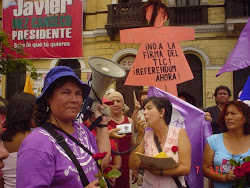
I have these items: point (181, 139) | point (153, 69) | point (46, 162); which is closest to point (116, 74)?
point (181, 139)

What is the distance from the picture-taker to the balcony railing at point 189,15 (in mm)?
11852

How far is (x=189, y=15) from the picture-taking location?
12047 mm

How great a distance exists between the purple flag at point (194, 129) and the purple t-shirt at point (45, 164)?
5.92 ft

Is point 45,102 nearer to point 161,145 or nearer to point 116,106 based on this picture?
point 161,145

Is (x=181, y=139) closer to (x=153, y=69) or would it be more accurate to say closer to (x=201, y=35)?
(x=153, y=69)

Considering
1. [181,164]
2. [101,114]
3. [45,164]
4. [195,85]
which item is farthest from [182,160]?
[195,85]

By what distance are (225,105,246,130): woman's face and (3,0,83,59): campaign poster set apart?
415 inches

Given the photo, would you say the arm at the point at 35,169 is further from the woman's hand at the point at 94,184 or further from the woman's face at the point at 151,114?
the woman's face at the point at 151,114

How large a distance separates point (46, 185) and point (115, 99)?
2.44 metres

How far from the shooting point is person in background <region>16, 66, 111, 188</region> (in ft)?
4.66

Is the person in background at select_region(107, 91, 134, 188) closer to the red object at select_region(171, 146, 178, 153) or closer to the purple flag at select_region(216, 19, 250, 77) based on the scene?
the red object at select_region(171, 146, 178, 153)

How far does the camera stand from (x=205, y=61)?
11742 millimetres

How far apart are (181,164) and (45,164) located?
1.40 metres

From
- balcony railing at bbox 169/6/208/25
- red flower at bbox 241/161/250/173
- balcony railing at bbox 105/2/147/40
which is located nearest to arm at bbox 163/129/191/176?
red flower at bbox 241/161/250/173
